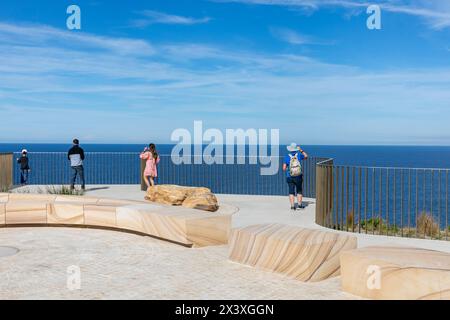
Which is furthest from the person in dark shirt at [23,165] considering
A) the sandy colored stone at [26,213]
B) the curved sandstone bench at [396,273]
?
the curved sandstone bench at [396,273]

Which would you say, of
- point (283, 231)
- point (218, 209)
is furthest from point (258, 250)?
point (218, 209)

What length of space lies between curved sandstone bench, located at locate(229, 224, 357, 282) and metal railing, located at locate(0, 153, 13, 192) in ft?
43.8

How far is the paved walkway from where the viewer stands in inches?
232

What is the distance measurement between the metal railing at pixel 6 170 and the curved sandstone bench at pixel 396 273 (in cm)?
1508

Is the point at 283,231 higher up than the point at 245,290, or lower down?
higher up

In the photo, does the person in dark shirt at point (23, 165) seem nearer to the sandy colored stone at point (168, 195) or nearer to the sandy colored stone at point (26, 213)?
the sandy colored stone at point (168, 195)

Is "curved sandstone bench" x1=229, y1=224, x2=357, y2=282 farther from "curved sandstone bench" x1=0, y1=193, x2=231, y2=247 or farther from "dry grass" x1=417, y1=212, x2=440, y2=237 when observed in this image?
"dry grass" x1=417, y1=212, x2=440, y2=237

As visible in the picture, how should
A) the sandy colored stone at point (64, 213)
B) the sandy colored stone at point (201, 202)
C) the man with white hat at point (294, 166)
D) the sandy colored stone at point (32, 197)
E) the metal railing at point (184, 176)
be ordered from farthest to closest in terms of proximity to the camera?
1. the metal railing at point (184, 176)
2. the sandy colored stone at point (201, 202)
3. the man with white hat at point (294, 166)
4. the sandy colored stone at point (32, 197)
5. the sandy colored stone at point (64, 213)

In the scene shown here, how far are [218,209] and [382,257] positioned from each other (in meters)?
7.44

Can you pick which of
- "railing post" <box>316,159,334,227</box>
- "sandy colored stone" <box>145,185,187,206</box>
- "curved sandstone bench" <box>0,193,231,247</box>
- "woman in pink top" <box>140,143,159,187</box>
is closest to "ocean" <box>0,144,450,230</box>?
"railing post" <box>316,159,334,227</box>

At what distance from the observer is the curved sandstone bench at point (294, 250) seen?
256 inches
